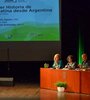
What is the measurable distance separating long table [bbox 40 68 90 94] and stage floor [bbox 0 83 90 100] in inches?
9.2

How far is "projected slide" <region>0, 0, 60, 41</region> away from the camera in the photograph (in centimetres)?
1357

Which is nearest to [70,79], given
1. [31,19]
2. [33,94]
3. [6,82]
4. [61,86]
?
[61,86]

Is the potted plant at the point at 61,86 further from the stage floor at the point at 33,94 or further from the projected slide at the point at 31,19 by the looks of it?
the projected slide at the point at 31,19

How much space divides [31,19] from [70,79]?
8.54 ft

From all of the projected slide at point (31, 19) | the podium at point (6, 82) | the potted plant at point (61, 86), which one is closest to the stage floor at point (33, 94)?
the potted plant at point (61, 86)

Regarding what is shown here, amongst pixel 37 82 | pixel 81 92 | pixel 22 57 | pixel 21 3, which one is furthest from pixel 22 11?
pixel 81 92

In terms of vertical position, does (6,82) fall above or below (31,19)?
below

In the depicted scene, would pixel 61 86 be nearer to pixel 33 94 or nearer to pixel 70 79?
pixel 70 79

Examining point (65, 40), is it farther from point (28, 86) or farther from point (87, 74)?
point (87, 74)

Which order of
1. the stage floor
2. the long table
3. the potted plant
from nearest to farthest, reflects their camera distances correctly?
the stage floor
the long table
the potted plant

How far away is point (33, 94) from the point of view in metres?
11.5

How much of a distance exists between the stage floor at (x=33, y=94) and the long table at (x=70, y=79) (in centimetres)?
23

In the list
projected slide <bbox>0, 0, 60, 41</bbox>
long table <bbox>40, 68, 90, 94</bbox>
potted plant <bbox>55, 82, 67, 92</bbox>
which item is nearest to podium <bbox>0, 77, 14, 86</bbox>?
projected slide <bbox>0, 0, 60, 41</bbox>

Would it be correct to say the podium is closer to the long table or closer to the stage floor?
the stage floor
